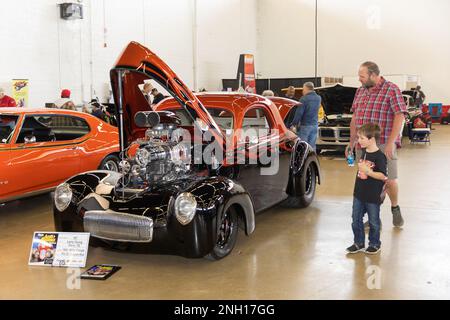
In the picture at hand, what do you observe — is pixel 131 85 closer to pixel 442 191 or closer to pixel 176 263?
pixel 176 263

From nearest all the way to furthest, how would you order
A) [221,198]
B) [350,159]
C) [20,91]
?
1. [221,198]
2. [350,159]
3. [20,91]

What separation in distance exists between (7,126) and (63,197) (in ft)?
7.07

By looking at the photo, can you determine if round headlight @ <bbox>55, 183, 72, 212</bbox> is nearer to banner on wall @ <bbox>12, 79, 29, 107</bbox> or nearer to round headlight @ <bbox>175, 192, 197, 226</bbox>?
round headlight @ <bbox>175, 192, 197, 226</bbox>

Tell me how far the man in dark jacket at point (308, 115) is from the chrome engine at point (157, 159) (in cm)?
362

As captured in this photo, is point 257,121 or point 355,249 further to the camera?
point 257,121

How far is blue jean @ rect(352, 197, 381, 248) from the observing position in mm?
4336

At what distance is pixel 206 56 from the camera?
19281 millimetres

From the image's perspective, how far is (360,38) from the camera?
74.3 feet

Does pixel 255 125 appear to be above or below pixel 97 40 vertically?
below

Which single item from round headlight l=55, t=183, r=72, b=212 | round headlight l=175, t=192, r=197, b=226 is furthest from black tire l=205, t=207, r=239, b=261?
round headlight l=55, t=183, r=72, b=212

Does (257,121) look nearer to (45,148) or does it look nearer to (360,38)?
(45,148)

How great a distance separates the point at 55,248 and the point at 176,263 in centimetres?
Answer: 107

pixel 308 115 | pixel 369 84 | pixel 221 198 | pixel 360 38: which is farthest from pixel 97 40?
pixel 360 38

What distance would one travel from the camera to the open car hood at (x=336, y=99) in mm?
11711
